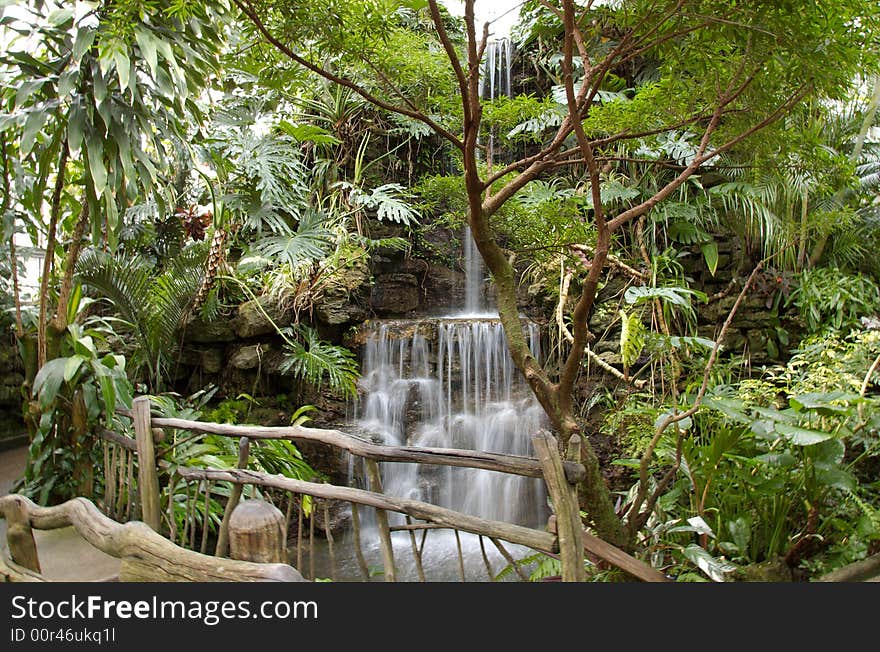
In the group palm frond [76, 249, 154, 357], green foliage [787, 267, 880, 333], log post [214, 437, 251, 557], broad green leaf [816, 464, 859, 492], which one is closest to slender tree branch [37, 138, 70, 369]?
palm frond [76, 249, 154, 357]

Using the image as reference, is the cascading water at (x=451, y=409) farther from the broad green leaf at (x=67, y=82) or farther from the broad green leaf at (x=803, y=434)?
the broad green leaf at (x=67, y=82)

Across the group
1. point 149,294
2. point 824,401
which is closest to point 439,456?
point 824,401

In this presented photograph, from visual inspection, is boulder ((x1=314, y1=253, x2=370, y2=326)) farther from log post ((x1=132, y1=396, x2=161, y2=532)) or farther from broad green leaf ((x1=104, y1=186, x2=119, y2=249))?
log post ((x1=132, y1=396, x2=161, y2=532))

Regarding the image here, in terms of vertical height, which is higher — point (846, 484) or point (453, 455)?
point (453, 455)

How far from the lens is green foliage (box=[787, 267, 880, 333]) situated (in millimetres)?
4438

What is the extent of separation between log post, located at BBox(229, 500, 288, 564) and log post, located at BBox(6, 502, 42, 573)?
2.29ft

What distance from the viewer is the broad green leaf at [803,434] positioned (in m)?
2.11

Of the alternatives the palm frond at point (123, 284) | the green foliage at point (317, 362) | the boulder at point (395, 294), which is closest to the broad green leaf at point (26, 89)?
the palm frond at point (123, 284)

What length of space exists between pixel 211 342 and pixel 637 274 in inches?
148

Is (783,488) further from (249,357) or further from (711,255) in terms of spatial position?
(249,357)

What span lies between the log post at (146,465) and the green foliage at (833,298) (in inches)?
188
